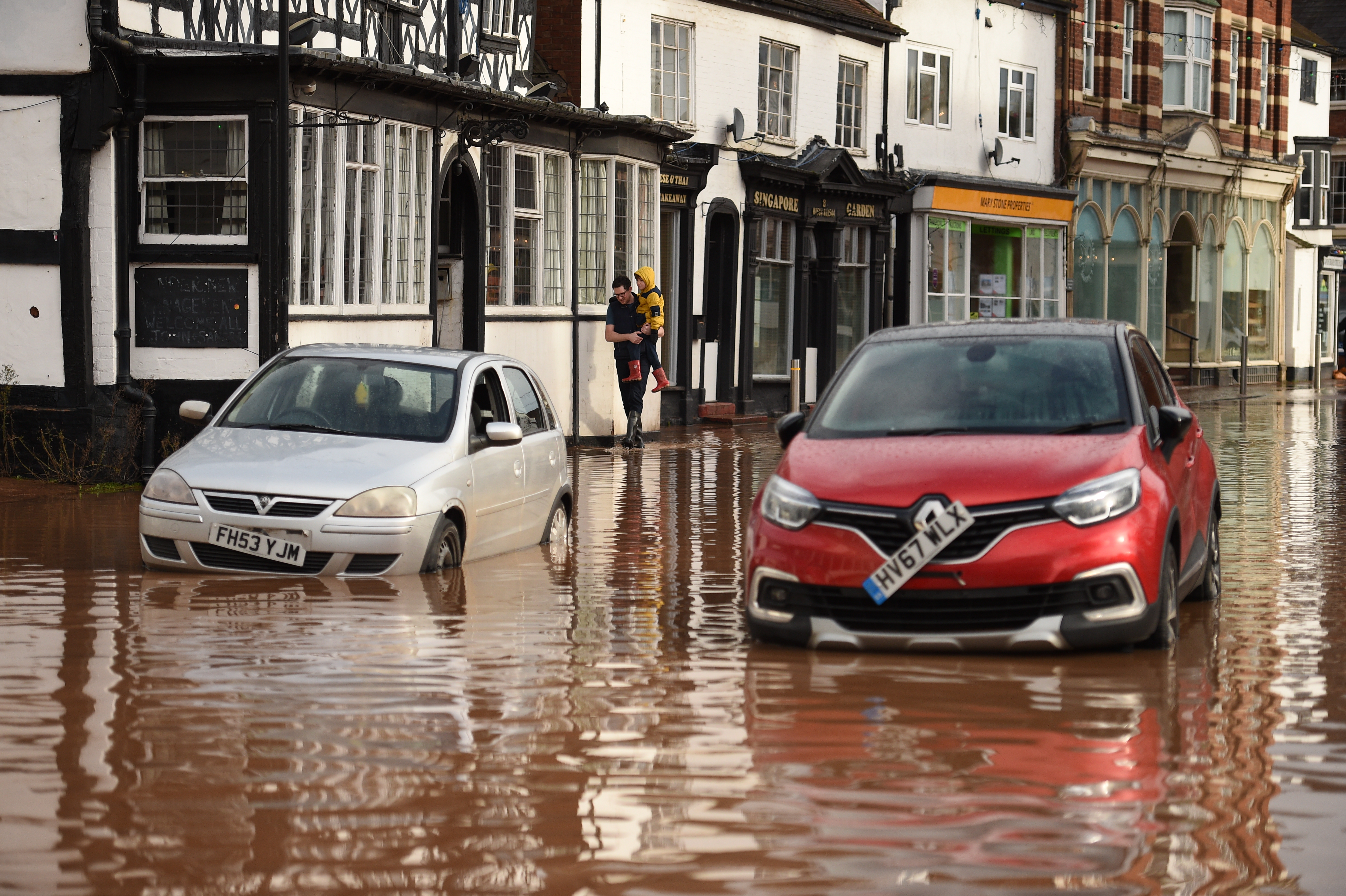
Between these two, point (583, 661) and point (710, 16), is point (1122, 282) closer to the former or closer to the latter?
point (710, 16)

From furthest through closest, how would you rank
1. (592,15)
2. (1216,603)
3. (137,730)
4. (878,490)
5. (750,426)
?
1. (750,426)
2. (592,15)
3. (1216,603)
4. (878,490)
5. (137,730)

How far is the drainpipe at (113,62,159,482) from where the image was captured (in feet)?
57.9

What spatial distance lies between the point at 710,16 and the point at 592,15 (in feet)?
10.6

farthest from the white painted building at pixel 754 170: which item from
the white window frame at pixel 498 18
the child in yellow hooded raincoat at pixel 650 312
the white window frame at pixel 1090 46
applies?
the white window frame at pixel 1090 46

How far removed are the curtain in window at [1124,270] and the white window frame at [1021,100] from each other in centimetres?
435

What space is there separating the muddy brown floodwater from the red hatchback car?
0.19 m

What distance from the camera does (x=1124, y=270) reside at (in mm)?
44031

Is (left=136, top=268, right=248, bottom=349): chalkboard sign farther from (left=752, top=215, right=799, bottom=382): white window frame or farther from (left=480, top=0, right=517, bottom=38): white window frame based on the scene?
(left=752, top=215, right=799, bottom=382): white window frame

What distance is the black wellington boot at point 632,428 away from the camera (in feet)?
78.4

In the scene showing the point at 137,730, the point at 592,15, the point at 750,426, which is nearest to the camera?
the point at 137,730

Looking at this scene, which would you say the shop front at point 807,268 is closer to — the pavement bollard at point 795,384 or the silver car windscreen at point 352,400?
the pavement bollard at point 795,384

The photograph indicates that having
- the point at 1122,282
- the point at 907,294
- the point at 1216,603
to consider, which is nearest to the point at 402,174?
the point at 1216,603

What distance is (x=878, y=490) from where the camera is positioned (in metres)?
8.39

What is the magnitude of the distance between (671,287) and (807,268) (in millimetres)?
4597
